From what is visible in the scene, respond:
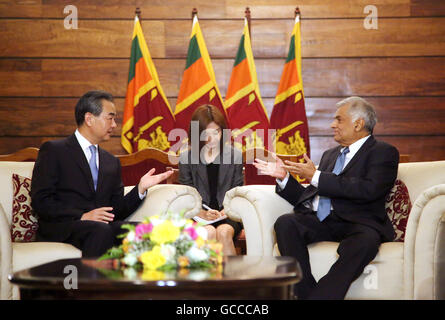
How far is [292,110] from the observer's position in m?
4.92

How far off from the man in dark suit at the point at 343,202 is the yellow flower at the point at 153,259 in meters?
0.94

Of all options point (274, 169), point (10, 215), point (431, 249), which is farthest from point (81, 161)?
point (431, 249)

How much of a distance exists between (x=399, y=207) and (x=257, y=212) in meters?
0.75

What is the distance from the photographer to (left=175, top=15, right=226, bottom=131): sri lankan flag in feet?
16.0

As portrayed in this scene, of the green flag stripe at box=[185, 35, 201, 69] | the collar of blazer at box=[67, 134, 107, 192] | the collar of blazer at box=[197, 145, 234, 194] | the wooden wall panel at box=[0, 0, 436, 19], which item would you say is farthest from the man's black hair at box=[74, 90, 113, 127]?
the wooden wall panel at box=[0, 0, 436, 19]

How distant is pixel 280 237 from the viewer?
2801 millimetres

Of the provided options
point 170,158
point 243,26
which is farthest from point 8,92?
point 243,26

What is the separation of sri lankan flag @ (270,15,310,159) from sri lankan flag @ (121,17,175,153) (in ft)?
3.17

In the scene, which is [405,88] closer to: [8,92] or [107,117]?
[107,117]

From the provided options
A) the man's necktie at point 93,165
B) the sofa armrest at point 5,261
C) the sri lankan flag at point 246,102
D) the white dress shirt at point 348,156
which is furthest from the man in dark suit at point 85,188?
the sri lankan flag at point 246,102

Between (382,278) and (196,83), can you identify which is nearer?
(382,278)

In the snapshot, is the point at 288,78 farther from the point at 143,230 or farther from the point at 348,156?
the point at 143,230

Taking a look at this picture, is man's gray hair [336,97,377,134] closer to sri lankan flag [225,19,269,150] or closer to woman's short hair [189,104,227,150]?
woman's short hair [189,104,227,150]
